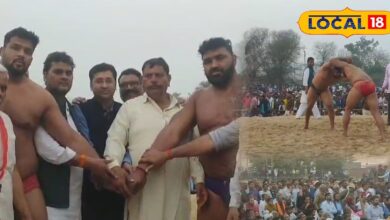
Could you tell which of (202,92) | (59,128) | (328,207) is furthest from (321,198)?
(59,128)

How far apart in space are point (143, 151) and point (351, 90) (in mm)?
988

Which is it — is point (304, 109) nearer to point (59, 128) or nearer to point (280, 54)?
point (280, 54)

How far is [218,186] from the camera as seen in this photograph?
2.28 meters

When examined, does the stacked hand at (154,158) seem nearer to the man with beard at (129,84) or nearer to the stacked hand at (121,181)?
the stacked hand at (121,181)

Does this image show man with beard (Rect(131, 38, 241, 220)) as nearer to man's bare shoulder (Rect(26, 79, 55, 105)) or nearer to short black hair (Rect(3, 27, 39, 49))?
man's bare shoulder (Rect(26, 79, 55, 105))

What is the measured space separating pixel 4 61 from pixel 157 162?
2.38 feet

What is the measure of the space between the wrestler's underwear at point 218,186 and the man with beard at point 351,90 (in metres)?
0.47

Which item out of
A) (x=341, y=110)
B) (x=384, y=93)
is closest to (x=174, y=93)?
(x=341, y=110)

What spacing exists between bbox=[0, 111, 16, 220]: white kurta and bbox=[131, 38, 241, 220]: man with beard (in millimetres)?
480

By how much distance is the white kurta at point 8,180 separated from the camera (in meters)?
1.93

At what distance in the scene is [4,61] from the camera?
2074 mm

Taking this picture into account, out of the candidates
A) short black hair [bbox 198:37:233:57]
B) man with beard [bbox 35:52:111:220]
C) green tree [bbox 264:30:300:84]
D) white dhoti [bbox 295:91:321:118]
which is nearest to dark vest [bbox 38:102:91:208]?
man with beard [bbox 35:52:111:220]

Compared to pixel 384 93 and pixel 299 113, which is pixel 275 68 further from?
pixel 384 93

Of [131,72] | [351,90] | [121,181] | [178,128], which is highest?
[131,72]
